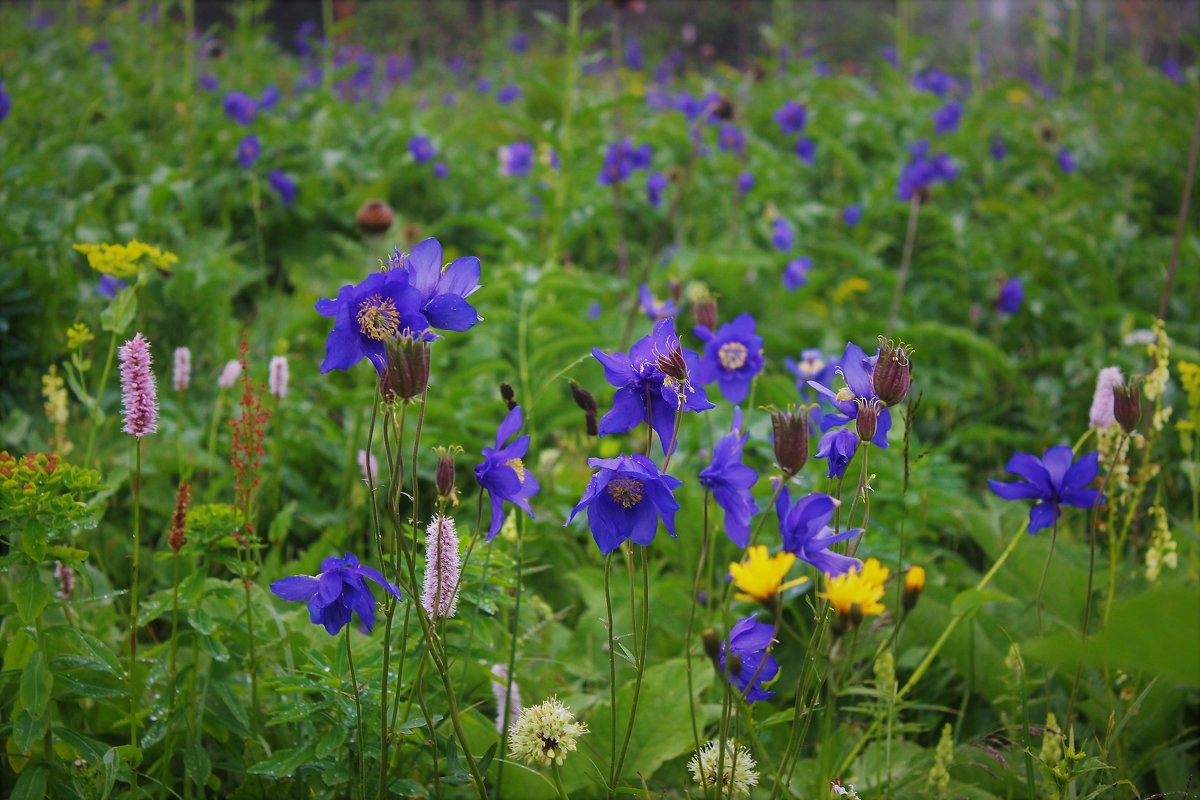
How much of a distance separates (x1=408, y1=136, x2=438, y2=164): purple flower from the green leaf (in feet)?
11.9

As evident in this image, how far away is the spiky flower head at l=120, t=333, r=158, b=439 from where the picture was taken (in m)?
1.15

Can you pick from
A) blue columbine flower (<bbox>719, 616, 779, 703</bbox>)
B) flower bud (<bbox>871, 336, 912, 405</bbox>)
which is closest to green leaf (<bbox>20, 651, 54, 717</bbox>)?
blue columbine flower (<bbox>719, 616, 779, 703</bbox>)

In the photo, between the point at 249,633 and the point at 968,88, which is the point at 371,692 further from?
the point at 968,88

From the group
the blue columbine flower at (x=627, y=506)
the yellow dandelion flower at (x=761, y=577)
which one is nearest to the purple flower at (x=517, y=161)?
the blue columbine flower at (x=627, y=506)

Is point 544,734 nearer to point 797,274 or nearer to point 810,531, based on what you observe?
point 810,531

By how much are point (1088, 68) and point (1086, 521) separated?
606 inches

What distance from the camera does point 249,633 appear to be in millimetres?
1294

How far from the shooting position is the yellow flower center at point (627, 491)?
3.34ft

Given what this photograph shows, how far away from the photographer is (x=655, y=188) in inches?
172

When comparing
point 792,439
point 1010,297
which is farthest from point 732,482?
A: point 1010,297

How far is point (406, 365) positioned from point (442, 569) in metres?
0.29

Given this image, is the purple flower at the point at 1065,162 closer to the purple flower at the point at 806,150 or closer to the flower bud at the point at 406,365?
the purple flower at the point at 806,150

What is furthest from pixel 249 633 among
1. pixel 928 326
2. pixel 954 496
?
pixel 928 326

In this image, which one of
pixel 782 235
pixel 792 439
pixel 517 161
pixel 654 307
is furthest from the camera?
pixel 517 161
